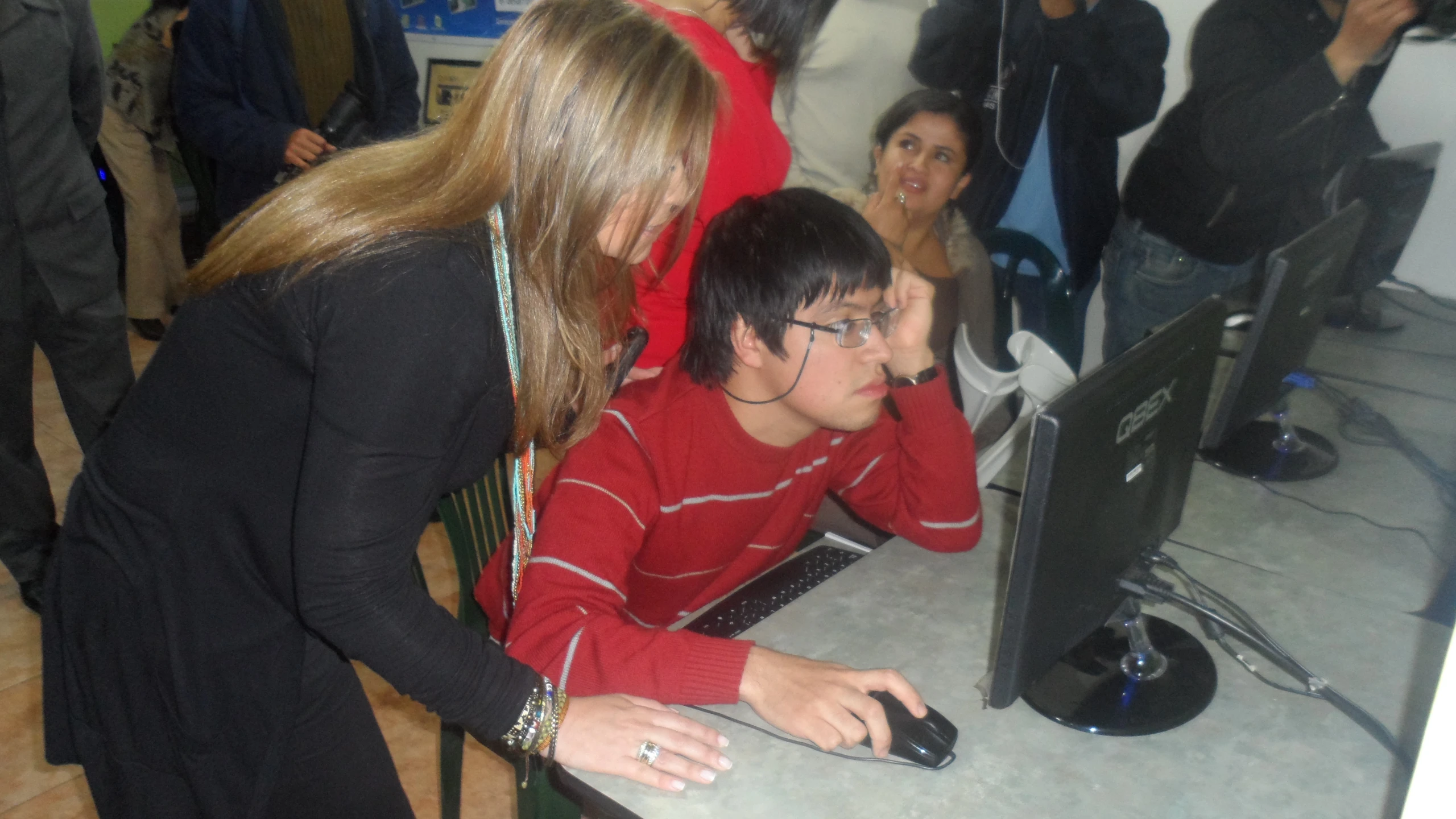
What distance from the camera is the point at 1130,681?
1.03 metres

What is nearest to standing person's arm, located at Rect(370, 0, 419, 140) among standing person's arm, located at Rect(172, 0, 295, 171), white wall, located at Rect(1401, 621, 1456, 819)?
standing person's arm, located at Rect(172, 0, 295, 171)

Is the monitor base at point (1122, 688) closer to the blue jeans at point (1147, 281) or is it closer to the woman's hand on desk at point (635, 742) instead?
the woman's hand on desk at point (635, 742)

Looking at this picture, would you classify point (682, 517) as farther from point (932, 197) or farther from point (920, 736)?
point (932, 197)

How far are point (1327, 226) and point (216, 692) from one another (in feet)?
4.49

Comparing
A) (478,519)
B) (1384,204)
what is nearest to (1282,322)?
(1384,204)

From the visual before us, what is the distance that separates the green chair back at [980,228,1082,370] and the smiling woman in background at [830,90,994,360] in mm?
50

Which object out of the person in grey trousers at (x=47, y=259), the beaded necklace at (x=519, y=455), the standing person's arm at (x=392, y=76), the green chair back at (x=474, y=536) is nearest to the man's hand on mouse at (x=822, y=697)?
the beaded necklace at (x=519, y=455)

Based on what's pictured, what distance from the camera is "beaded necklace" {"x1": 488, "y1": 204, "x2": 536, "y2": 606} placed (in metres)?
0.76

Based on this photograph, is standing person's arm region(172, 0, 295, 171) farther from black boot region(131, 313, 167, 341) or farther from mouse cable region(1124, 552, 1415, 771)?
mouse cable region(1124, 552, 1415, 771)

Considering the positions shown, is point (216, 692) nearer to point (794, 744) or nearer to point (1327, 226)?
point (794, 744)

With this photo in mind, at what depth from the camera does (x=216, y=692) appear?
35.9 inches

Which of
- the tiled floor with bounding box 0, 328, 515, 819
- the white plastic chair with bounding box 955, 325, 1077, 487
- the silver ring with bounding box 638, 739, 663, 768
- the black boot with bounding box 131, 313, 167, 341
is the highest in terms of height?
the silver ring with bounding box 638, 739, 663, 768

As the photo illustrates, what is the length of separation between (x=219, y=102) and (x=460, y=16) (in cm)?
109

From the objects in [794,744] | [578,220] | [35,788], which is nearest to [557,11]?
[578,220]
